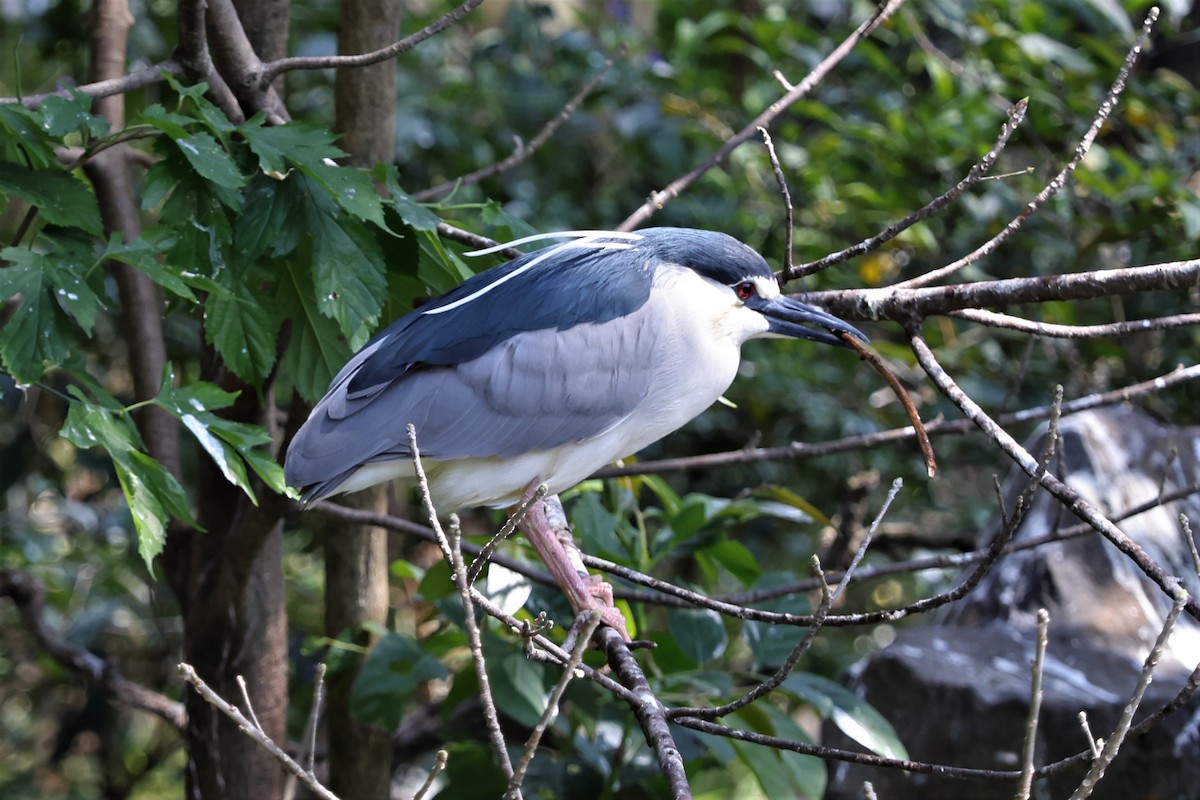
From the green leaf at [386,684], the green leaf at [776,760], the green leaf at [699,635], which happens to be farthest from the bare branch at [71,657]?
the green leaf at [776,760]

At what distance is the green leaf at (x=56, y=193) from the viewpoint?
4.89ft

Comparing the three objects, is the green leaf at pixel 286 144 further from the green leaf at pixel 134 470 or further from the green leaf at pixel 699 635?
the green leaf at pixel 699 635

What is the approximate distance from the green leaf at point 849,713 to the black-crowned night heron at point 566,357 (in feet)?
1.97

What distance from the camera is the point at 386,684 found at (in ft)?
7.00

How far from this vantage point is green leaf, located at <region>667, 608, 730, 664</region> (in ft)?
6.75

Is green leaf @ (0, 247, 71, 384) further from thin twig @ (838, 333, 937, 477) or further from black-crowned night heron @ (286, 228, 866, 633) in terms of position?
thin twig @ (838, 333, 937, 477)

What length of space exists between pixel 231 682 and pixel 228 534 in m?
0.33

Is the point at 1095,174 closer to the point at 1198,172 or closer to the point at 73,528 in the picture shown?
the point at 1198,172

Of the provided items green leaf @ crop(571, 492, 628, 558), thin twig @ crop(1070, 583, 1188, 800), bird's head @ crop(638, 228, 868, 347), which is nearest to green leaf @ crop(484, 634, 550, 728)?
green leaf @ crop(571, 492, 628, 558)

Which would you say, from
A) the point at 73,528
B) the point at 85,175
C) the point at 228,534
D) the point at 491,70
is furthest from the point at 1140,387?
the point at 73,528

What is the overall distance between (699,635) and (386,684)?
1.98 feet

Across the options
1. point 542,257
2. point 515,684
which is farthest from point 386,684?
point 542,257

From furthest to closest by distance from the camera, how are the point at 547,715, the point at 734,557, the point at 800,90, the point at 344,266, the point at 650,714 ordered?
the point at 734,557
the point at 800,90
the point at 344,266
the point at 650,714
the point at 547,715

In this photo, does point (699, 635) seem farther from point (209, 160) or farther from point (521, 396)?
point (209, 160)
